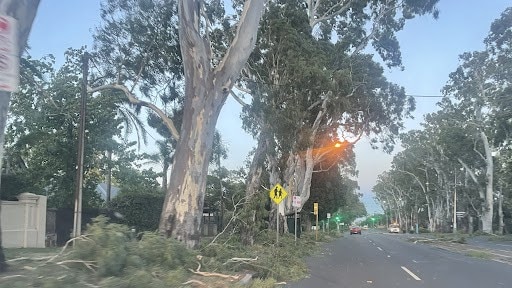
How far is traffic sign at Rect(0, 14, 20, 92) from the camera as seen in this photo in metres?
4.88

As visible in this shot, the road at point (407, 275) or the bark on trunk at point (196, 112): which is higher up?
the bark on trunk at point (196, 112)

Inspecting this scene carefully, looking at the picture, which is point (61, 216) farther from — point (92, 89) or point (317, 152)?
point (317, 152)

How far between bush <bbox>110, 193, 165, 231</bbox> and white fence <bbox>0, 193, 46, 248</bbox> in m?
8.31

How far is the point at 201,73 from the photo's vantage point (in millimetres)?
15031

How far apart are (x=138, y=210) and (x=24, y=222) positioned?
1004 cm

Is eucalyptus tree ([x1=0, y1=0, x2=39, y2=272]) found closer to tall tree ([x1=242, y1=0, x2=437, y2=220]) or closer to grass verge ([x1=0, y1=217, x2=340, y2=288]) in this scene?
grass verge ([x1=0, y1=217, x2=340, y2=288])

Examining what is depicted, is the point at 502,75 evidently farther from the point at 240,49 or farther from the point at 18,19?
the point at 18,19

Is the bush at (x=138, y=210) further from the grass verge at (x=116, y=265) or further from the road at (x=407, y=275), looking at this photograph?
the grass verge at (x=116, y=265)

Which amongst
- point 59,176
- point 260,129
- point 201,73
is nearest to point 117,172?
point 59,176

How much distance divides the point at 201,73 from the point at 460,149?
49416 millimetres

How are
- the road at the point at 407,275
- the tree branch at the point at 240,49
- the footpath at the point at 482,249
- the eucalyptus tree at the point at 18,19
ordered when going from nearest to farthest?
the eucalyptus tree at the point at 18,19 → the road at the point at 407,275 → the tree branch at the point at 240,49 → the footpath at the point at 482,249

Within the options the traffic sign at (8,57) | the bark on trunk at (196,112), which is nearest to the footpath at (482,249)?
the bark on trunk at (196,112)

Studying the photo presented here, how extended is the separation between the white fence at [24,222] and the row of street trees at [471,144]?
30.0 metres

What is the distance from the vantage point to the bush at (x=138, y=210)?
2983 cm
